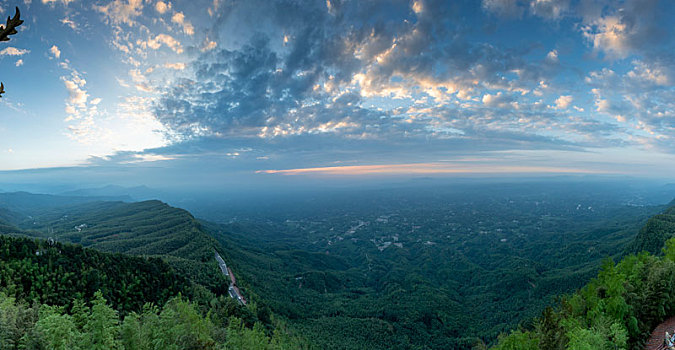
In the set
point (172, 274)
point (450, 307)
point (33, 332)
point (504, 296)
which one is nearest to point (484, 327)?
point (450, 307)

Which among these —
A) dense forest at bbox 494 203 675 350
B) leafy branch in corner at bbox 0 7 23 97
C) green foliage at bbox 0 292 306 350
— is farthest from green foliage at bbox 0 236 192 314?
dense forest at bbox 494 203 675 350

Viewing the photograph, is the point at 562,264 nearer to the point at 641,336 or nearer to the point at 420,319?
the point at 420,319

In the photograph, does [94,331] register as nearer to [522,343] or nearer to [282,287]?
[522,343]

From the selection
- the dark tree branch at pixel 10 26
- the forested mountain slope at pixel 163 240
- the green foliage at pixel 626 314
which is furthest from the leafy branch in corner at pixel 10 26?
the forested mountain slope at pixel 163 240

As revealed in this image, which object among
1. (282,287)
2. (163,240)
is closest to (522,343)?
(282,287)

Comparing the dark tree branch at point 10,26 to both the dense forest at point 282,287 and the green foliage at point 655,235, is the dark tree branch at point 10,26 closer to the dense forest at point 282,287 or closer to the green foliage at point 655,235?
the dense forest at point 282,287

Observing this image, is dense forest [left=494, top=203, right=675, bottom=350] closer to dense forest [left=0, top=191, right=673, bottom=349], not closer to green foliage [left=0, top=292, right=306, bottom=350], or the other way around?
dense forest [left=0, top=191, right=673, bottom=349]

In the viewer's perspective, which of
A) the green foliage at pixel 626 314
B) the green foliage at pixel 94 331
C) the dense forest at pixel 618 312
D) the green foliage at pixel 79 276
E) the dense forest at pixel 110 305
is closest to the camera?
the green foliage at pixel 94 331

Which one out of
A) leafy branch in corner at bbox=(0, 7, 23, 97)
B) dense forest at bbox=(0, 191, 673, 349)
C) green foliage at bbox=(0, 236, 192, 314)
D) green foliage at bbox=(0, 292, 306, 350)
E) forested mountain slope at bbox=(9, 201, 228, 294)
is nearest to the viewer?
leafy branch in corner at bbox=(0, 7, 23, 97)
